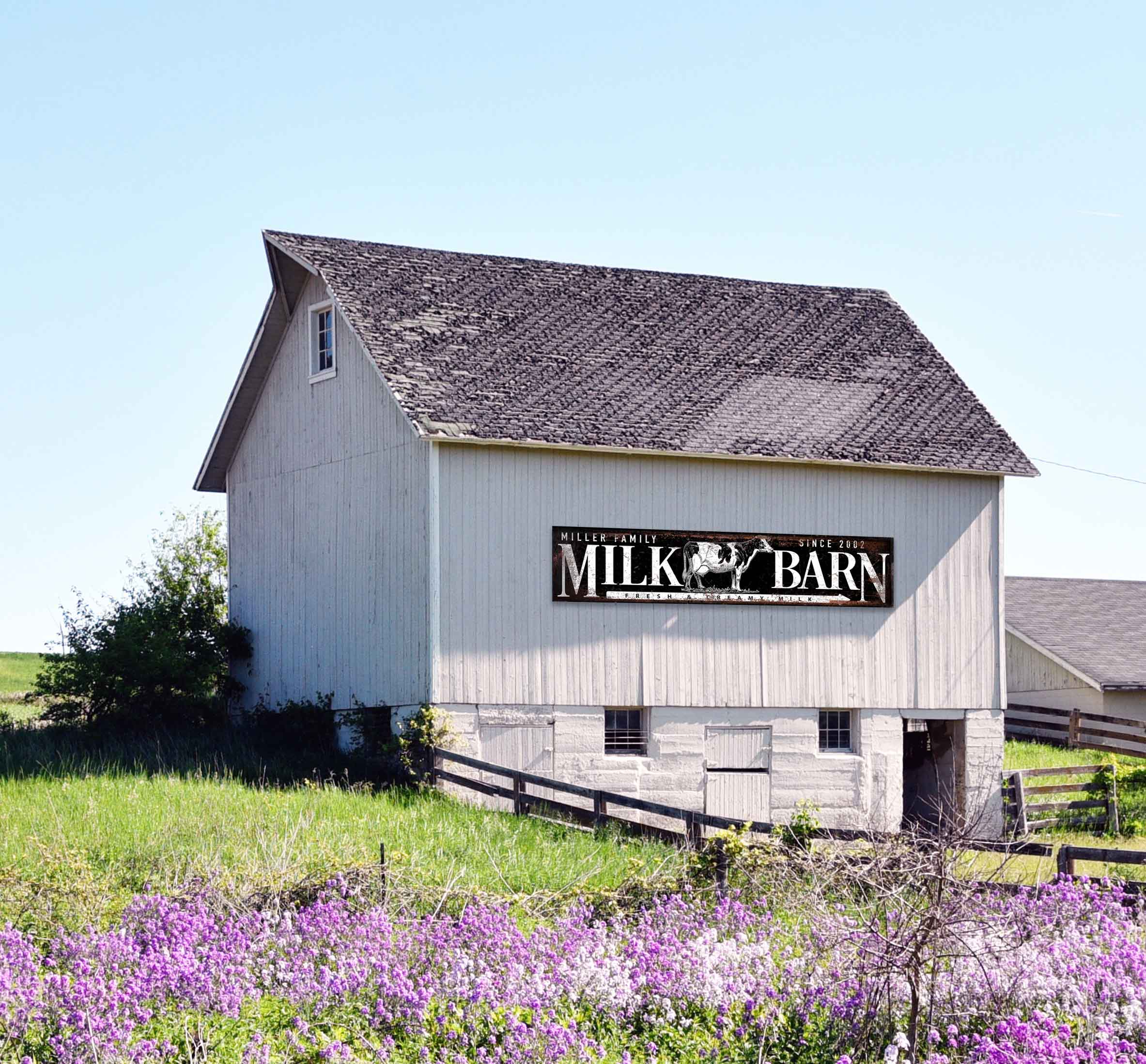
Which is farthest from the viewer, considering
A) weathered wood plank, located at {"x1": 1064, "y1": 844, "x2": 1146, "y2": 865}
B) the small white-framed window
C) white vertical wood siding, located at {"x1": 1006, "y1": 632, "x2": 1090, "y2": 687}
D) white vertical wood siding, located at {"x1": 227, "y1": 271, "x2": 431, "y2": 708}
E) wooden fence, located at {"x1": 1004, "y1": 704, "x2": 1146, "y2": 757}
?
white vertical wood siding, located at {"x1": 1006, "y1": 632, "x2": 1090, "y2": 687}

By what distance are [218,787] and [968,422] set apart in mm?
14100

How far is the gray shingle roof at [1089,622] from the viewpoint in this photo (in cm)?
4081

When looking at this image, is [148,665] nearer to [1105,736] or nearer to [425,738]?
[425,738]

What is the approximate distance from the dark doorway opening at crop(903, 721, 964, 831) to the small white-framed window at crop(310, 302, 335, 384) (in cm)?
1133

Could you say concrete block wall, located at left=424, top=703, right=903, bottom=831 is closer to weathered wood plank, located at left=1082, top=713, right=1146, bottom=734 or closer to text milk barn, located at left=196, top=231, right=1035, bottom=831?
text milk barn, located at left=196, top=231, right=1035, bottom=831

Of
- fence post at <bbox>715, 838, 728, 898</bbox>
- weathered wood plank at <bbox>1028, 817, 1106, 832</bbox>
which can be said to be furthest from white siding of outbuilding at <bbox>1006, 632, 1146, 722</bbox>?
fence post at <bbox>715, 838, 728, 898</bbox>

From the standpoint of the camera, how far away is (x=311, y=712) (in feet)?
88.5

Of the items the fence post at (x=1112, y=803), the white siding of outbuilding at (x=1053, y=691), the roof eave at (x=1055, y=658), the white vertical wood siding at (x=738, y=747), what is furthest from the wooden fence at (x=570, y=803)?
the white siding of outbuilding at (x=1053, y=691)

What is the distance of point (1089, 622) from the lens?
44969mm

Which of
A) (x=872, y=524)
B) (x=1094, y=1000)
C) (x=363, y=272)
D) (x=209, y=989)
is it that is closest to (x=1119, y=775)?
(x=872, y=524)

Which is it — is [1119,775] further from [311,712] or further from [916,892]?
[916,892]

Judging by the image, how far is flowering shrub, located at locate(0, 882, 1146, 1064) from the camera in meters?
10.2

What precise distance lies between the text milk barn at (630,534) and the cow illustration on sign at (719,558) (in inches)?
1.5

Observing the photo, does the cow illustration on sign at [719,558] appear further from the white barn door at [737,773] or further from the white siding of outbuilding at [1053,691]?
the white siding of outbuilding at [1053,691]
